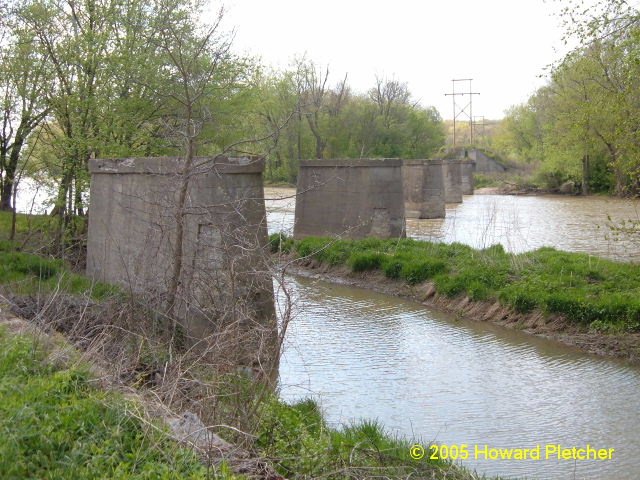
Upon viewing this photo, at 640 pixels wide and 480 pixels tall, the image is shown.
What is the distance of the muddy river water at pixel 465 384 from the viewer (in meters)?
7.94

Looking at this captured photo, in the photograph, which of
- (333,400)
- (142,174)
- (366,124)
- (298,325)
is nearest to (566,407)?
(333,400)

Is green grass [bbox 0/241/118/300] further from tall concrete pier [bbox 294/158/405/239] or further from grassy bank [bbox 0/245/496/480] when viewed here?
tall concrete pier [bbox 294/158/405/239]

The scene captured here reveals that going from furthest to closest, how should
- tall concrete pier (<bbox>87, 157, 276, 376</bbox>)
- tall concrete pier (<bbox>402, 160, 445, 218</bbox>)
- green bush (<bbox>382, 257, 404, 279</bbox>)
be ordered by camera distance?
tall concrete pier (<bbox>402, 160, 445, 218</bbox>)
green bush (<bbox>382, 257, 404, 279</bbox>)
tall concrete pier (<bbox>87, 157, 276, 376</bbox>)

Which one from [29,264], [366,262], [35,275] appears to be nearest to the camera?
[35,275]

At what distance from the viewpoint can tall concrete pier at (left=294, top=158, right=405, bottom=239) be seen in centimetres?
2291

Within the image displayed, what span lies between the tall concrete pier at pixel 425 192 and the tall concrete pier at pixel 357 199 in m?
13.9

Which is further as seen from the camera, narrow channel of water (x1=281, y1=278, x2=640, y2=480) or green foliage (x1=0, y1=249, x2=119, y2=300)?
green foliage (x1=0, y1=249, x2=119, y2=300)

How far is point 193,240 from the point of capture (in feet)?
33.8

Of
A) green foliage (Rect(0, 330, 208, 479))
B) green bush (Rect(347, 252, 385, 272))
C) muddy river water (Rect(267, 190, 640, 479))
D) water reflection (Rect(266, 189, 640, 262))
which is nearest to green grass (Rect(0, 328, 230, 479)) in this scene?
green foliage (Rect(0, 330, 208, 479))

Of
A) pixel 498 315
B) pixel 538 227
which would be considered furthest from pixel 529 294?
pixel 538 227

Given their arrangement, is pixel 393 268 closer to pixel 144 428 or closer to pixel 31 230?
pixel 31 230

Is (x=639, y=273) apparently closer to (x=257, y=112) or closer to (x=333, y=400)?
(x=333, y=400)

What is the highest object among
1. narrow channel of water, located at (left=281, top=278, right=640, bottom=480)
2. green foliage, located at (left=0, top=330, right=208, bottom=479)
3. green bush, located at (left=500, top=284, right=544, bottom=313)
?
green foliage, located at (left=0, top=330, right=208, bottom=479)

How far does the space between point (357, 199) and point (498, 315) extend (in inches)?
379
